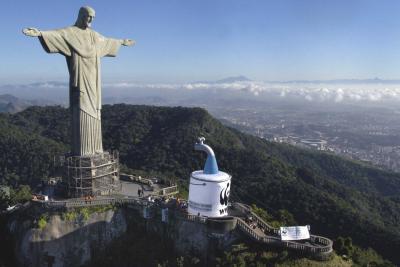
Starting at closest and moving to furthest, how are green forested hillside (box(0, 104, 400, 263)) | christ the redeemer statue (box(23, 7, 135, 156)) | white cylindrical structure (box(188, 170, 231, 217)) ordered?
white cylindrical structure (box(188, 170, 231, 217)) → christ the redeemer statue (box(23, 7, 135, 156)) → green forested hillside (box(0, 104, 400, 263))

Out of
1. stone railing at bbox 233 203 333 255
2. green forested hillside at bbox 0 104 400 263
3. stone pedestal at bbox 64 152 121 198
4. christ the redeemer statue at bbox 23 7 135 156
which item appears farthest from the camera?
green forested hillside at bbox 0 104 400 263

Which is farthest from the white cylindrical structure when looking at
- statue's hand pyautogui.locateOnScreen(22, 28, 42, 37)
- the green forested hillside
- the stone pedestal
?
the green forested hillside

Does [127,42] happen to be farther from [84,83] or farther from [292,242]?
[292,242]

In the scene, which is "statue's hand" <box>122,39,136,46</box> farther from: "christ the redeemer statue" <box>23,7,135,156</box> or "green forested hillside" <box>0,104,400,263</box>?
"green forested hillside" <box>0,104,400,263</box>

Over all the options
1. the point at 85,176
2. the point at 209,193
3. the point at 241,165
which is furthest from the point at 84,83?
the point at 241,165

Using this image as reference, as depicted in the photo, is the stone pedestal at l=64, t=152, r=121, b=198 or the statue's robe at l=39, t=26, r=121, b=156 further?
the stone pedestal at l=64, t=152, r=121, b=198

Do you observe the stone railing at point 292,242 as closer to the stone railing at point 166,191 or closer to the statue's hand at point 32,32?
the stone railing at point 166,191

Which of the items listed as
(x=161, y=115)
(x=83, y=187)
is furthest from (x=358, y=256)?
(x=161, y=115)
